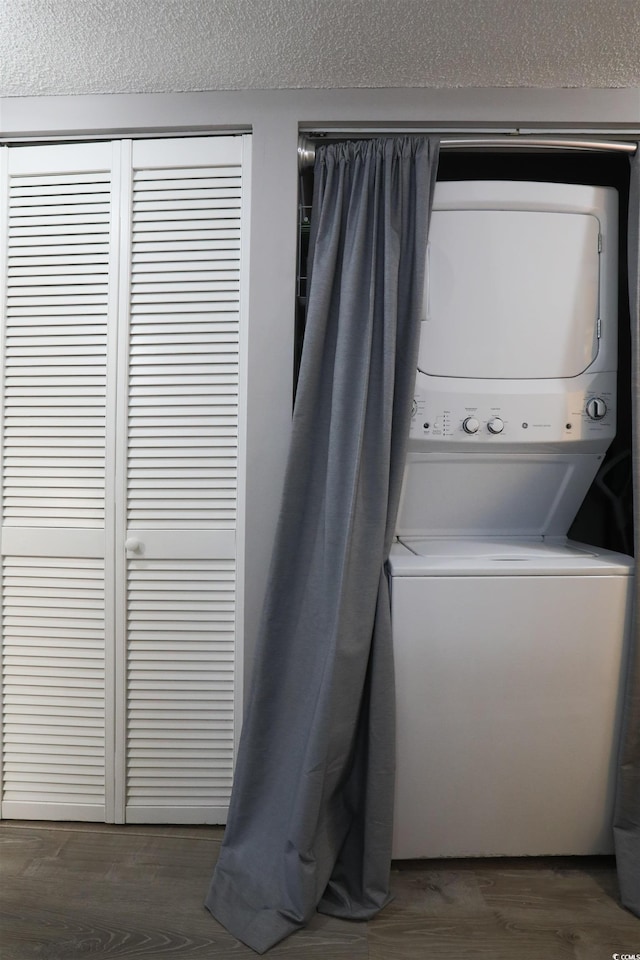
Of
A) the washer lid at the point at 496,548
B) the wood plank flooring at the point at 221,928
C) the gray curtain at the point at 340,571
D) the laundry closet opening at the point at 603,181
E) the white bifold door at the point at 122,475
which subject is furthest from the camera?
the laundry closet opening at the point at 603,181

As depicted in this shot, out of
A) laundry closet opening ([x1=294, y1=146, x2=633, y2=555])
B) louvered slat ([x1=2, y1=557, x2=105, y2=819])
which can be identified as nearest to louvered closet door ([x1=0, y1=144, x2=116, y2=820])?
louvered slat ([x1=2, y1=557, x2=105, y2=819])

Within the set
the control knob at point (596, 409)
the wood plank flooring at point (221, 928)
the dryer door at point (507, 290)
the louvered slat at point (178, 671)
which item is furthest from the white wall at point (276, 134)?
the control knob at point (596, 409)

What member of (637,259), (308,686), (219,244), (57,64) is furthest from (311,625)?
(57,64)

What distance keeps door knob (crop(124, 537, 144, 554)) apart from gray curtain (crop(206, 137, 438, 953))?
1.53 ft

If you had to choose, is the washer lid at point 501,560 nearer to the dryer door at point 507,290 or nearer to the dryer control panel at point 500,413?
the dryer control panel at point 500,413

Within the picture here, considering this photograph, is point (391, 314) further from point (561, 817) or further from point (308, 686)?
point (561, 817)

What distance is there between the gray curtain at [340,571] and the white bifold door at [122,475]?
240 millimetres

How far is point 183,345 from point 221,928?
160 cm

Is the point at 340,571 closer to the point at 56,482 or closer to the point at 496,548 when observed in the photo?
the point at 496,548

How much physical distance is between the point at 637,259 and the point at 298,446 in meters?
1.12

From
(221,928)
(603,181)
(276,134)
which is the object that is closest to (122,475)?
(276,134)

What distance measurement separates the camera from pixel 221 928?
59.5 inches

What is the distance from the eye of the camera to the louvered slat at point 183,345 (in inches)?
74.6

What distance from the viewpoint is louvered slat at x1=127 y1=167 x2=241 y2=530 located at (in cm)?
189
